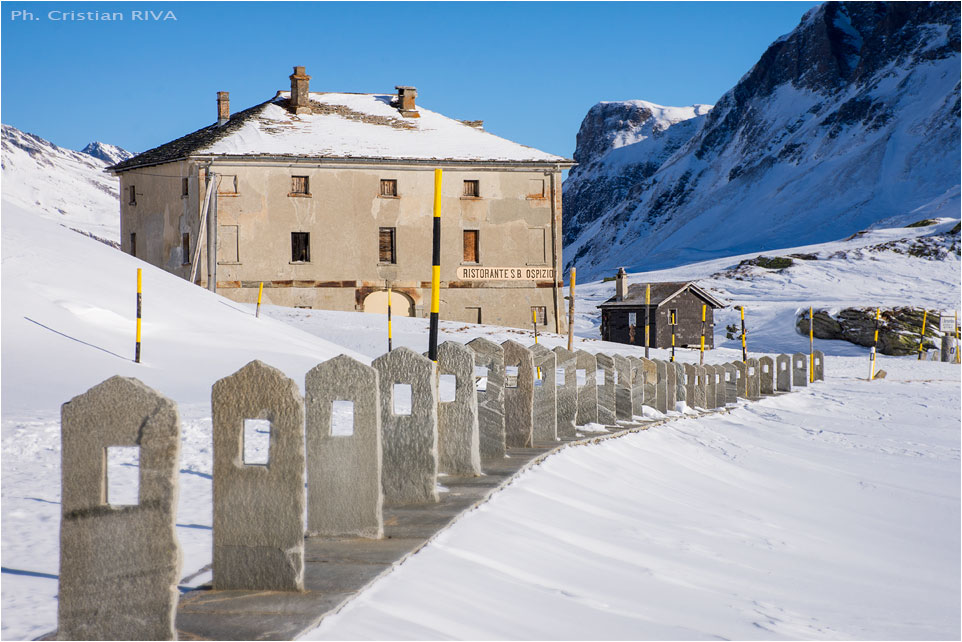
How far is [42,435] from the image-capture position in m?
8.57

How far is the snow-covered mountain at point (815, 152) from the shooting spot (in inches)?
3989

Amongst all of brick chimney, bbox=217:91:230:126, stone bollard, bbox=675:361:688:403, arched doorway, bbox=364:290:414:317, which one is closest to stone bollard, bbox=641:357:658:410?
stone bollard, bbox=675:361:688:403

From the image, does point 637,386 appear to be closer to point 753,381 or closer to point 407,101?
point 753,381

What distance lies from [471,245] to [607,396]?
24509mm

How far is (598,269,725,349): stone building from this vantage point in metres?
43.2

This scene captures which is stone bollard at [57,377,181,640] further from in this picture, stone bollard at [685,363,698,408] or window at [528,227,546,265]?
window at [528,227,546,265]

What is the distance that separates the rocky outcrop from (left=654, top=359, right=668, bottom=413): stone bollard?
29.4 meters

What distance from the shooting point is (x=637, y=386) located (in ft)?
47.9

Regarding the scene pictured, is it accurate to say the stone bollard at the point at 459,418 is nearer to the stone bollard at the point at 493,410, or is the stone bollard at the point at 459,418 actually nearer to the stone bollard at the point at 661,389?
the stone bollard at the point at 493,410

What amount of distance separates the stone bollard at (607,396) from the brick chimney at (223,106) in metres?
30.8

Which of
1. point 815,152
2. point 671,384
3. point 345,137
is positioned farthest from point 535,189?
point 815,152

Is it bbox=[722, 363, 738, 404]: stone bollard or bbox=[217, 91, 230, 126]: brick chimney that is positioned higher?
bbox=[217, 91, 230, 126]: brick chimney

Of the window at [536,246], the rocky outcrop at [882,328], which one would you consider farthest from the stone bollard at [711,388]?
the rocky outcrop at [882,328]

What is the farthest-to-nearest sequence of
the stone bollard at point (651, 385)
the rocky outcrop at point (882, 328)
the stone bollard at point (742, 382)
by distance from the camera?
1. the rocky outcrop at point (882, 328)
2. the stone bollard at point (742, 382)
3. the stone bollard at point (651, 385)
